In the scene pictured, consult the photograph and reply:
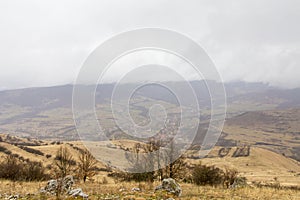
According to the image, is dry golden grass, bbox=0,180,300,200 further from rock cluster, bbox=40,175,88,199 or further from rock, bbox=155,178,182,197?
rock cluster, bbox=40,175,88,199

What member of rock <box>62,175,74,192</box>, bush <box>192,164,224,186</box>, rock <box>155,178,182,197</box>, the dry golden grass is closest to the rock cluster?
rock <box>62,175,74,192</box>

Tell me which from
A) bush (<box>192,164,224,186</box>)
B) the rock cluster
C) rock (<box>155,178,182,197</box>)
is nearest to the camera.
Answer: the rock cluster

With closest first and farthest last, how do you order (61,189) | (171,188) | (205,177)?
(61,189), (171,188), (205,177)

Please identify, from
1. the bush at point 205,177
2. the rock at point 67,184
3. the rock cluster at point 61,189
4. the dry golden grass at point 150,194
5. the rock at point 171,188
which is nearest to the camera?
the rock cluster at point 61,189

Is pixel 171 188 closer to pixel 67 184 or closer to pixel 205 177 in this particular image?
pixel 67 184

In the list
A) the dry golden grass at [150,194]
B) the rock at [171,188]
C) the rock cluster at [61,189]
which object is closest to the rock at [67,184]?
the rock cluster at [61,189]

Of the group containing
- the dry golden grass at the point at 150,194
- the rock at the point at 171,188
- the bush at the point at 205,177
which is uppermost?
the rock at the point at 171,188

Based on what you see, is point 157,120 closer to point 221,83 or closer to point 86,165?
point 221,83

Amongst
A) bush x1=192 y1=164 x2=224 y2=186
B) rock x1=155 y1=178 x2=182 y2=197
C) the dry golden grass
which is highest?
rock x1=155 y1=178 x2=182 y2=197

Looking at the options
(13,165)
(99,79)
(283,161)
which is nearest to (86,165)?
(13,165)

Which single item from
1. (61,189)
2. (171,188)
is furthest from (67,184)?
(171,188)

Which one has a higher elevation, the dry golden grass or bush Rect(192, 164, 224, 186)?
the dry golden grass

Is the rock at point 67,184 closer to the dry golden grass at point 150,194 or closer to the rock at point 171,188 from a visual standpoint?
the dry golden grass at point 150,194

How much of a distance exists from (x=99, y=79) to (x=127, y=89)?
3052mm
